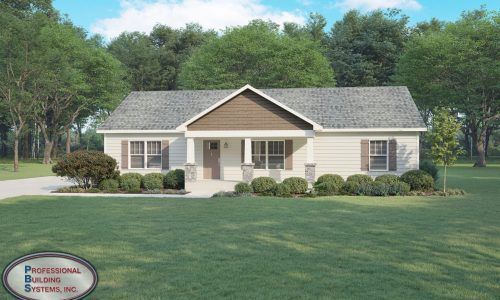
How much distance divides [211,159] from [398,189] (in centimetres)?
1050

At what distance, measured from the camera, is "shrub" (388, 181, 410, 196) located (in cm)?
2017

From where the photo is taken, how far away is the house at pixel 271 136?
2370 centimetres

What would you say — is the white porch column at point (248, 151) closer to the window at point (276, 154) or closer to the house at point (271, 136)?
the house at point (271, 136)

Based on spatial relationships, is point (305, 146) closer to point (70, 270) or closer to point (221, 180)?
point (221, 180)

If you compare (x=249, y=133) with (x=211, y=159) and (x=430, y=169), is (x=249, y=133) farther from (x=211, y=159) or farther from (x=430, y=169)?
(x=430, y=169)

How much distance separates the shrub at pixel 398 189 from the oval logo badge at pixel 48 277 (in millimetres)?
18738

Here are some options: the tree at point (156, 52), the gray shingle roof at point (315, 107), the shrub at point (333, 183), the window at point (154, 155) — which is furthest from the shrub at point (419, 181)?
the tree at point (156, 52)

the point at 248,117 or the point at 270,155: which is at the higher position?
the point at 248,117

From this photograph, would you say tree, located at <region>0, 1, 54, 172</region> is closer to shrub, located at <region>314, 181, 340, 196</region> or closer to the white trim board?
the white trim board

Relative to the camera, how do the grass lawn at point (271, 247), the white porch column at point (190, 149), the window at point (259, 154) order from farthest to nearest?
the window at point (259, 154) → the white porch column at point (190, 149) → the grass lawn at point (271, 247)

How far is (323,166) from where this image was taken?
24.8m

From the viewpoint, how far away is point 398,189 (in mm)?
20219

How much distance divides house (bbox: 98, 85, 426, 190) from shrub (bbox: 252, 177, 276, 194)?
96.2 inches

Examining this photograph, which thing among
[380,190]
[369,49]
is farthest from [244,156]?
[369,49]
